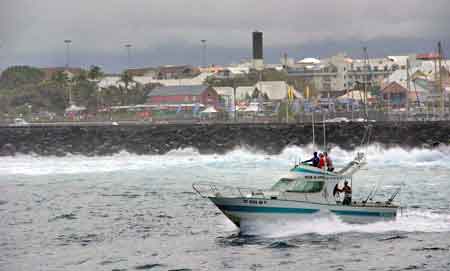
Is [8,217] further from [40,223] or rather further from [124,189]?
[124,189]

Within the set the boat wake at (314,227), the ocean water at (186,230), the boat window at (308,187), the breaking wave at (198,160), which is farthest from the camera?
the breaking wave at (198,160)

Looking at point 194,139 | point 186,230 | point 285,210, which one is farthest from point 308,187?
point 194,139

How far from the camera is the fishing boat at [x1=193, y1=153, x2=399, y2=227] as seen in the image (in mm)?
36750

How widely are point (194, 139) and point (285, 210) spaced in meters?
97.2

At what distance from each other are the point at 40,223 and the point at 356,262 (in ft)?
56.1

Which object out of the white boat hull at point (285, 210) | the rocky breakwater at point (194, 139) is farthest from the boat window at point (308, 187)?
the rocky breakwater at point (194, 139)

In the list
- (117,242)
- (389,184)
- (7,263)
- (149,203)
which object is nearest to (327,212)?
(117,242)

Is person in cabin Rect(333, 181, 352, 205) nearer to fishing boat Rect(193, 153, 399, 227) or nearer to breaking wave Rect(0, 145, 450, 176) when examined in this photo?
fishing boat Rect(193, 153, 399, 227)

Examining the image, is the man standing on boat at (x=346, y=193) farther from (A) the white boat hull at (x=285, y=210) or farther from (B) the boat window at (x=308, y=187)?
(B) the boat window at (x=308, y=187)

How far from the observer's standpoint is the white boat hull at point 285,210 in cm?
3669

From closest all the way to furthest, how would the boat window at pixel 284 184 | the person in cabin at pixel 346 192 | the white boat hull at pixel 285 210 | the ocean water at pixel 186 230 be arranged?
the ocean water at pixel 186 230, the white boat hull at pixel 285 210, the boat window at pixel 284 184, the person in cabin at pixel 346 192

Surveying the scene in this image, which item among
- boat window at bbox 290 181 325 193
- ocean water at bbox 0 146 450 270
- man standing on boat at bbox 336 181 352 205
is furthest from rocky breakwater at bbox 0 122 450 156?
boat window at bbox 290 181 325 193

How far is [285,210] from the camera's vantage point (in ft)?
121

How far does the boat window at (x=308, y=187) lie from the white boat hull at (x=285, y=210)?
0.58m
